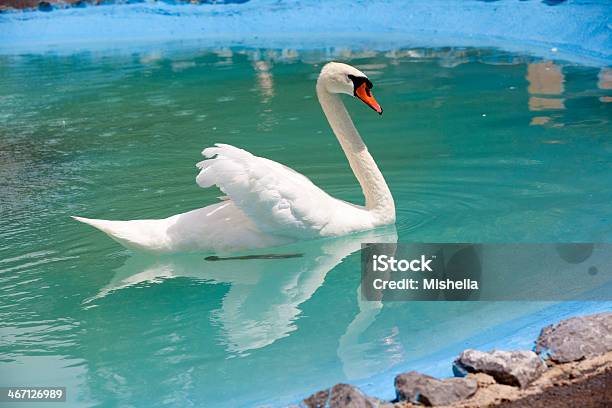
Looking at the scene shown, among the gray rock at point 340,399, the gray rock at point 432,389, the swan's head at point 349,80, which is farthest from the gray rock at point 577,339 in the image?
the swan's head at point 349,80

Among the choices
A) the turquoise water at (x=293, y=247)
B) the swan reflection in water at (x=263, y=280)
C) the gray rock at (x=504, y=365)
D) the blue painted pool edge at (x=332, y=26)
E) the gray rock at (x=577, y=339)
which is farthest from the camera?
the blue painted pool edge at (x=332, y=26)

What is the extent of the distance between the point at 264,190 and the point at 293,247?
0.56 m

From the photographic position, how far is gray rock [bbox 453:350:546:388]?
3618 mm

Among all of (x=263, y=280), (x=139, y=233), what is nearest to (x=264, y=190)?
(x=263, y=280)

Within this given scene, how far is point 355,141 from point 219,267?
44.5 inches

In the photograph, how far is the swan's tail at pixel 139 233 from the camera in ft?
16.9

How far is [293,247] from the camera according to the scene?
17.9 feet

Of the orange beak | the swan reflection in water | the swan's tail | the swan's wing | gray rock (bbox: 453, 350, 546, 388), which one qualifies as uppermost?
the orange beak

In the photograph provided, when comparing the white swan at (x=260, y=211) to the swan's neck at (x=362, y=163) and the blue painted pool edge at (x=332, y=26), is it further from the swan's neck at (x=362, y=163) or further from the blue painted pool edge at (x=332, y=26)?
the blue painted pool edge at (x=332, y=26)

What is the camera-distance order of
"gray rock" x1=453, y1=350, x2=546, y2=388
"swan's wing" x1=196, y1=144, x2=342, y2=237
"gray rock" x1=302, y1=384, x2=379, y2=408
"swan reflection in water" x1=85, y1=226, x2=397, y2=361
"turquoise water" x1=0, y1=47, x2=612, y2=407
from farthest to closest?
"swan's wing" x1=196, y1=144, x2=342, y2=237
"swan reflection in water" x1=85, y1=226, x2=397, y2=361
"turquoise water" x1=0, y1=47, x2=612, y2=407
"gray rock" x1=453, y1=350, x2=546, y2=388
"gray rock" x1=302, y1=384, x2=379, y2=408

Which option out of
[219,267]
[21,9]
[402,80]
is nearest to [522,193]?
[219,267]

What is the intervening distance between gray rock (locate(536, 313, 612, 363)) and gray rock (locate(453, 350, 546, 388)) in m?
0.10

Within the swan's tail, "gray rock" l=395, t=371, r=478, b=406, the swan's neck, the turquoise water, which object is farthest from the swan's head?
"gray rock" l=395, t=371, r=478, b=406

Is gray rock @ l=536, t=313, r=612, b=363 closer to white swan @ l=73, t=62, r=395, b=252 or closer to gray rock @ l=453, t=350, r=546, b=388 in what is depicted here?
gray rock @ l=453, t=350, r=546, b=388
